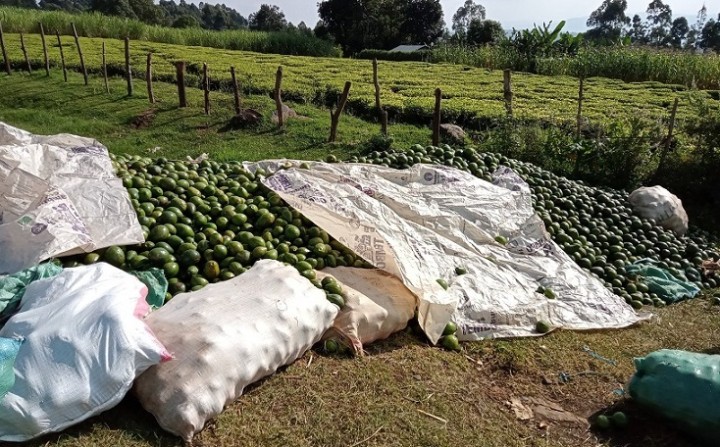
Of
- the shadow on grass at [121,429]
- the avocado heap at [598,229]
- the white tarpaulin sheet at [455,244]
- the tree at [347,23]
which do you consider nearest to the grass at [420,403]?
the shadow on grass at [121,429]

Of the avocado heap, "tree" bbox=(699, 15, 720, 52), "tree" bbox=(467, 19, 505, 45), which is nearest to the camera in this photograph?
the avocado heap

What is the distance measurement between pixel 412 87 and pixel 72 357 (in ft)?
58.4

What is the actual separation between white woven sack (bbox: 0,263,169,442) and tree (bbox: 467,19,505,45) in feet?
126

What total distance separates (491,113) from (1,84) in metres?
13.4

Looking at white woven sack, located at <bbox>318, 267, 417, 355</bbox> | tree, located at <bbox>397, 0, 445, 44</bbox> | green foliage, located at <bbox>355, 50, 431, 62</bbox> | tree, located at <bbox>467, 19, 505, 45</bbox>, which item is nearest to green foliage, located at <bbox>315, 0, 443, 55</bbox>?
tree, located at <bbox>397, 0, 445, 44</bbox>

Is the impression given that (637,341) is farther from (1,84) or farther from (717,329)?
(1,84)

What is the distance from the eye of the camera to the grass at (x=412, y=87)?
605 inches

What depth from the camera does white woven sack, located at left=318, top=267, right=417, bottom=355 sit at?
4125 millimetres

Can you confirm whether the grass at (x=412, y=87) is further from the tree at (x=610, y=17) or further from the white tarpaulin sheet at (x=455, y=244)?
the tree at (x=610, y=17)

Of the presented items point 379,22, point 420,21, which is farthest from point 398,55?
point 420,21

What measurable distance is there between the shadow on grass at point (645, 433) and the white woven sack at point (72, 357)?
286 cm

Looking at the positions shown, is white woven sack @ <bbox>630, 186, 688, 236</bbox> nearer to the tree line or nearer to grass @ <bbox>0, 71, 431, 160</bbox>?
grass @ <bbox>0, 71, 431, 160</bbox>

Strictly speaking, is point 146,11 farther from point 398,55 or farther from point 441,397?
point 441,397

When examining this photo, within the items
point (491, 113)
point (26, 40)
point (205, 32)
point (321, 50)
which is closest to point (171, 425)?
point (491, 113)
